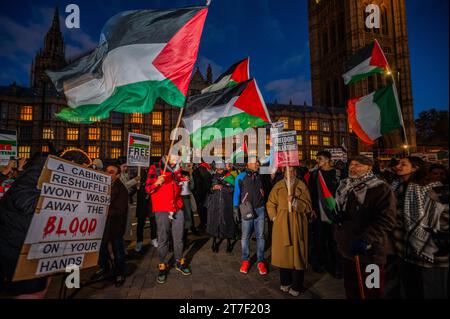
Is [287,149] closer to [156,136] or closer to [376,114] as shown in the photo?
[376,114]

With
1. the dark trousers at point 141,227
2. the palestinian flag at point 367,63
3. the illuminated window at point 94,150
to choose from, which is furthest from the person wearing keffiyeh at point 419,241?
the illuminated window at point 94,150

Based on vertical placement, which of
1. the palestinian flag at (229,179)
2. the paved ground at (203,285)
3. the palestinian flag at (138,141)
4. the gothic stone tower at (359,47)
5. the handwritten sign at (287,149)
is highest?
the gothic stone tower at (359,47)

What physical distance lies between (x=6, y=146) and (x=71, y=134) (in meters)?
29.7

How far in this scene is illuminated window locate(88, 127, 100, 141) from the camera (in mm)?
34875

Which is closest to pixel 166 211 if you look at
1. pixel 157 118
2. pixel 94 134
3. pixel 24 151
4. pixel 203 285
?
pixel 203 285

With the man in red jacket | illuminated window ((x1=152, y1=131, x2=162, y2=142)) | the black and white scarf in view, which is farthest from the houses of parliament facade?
the black and white scarf

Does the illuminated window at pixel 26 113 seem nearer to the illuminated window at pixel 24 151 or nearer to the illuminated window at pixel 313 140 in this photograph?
the illuminated window at pixel 24 151

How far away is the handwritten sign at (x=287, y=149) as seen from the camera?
4066 mm

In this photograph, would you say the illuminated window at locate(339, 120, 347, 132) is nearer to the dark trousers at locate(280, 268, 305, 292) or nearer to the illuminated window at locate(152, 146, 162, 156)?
the illuminated window at locate(152, 146, 162, 156)

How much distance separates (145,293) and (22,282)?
5.66 ft

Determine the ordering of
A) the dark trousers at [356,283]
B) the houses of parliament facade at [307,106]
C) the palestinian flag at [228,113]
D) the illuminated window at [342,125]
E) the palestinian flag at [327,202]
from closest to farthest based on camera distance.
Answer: the dark trousers at [356,283]
the palestinian flag at [327,202]
the palestinian flag at [228,113]
the houses of parliament facade at [307,106]
the illuminated window at [342,125]

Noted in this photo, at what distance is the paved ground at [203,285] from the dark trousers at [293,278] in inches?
6.0

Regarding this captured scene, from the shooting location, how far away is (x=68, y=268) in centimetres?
292

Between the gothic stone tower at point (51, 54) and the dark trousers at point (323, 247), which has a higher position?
the gothic stone tower at point (51, 54)
